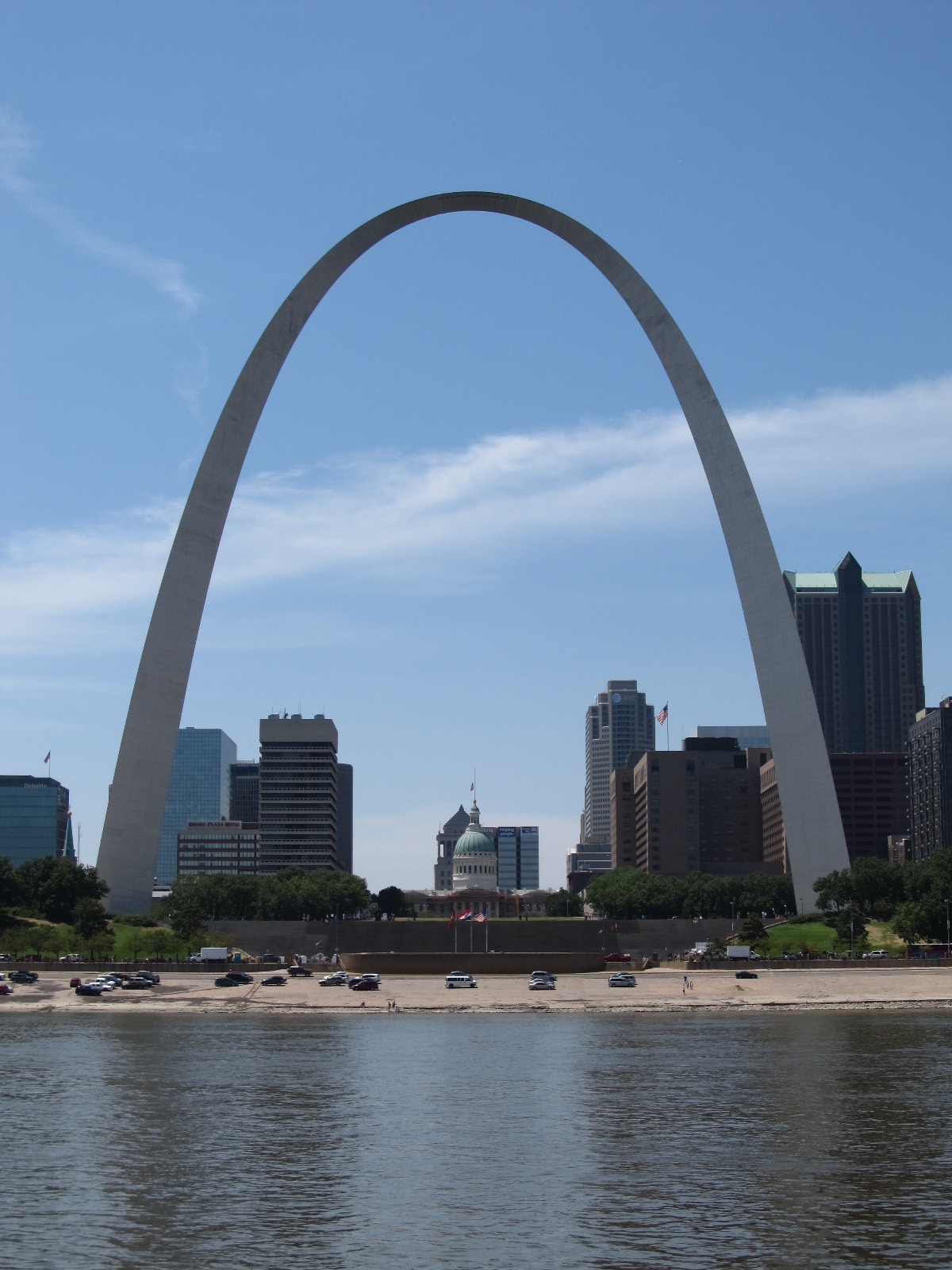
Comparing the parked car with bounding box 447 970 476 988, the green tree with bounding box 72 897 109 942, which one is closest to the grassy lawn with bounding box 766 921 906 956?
the parked car with bounding box 447 970 476 988

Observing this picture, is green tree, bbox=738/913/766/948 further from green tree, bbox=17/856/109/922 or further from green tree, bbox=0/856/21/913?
green tree, bbox=0/856/21/913

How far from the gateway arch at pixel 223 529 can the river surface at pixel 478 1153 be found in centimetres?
3281

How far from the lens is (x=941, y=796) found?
173m

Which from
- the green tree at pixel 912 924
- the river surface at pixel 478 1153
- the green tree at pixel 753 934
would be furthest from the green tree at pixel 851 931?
the river surface at pixel 478 1153

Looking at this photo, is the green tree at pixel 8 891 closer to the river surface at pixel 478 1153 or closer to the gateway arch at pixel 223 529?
the gateway arch at pixel 223 529

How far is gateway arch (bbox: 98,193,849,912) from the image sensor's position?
83.8 meters

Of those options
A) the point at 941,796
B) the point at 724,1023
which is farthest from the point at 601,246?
the point at 941,796

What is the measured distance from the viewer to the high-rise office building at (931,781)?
17225 cm

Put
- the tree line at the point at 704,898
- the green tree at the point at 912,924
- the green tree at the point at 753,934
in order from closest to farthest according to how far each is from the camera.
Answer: the green tree at the point at 912,924 → the green tree at the point at 753,934 → the tree line at the point at 704,898

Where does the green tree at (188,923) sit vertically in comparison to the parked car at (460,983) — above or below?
Answer: above

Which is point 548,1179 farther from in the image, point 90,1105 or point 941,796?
point 941,796

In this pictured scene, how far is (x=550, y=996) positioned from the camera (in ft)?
230

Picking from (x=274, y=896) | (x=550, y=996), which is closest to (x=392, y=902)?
(x=274, y=896)

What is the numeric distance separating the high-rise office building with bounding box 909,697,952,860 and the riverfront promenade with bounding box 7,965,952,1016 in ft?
332
